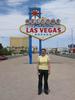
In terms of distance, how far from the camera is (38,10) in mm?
42750

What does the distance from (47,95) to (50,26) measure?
28.8 meters

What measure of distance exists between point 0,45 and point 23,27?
121421 millimetres

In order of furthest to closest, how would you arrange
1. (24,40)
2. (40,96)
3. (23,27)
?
1. (24,40)
2. (23,27)
3. (40,96)

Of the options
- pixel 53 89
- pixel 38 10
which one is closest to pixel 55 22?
pixel 38 10

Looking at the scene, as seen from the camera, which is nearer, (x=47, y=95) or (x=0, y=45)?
(x=47, y=95)

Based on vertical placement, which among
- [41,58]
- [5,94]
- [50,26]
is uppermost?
[50,26]

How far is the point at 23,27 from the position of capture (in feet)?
132

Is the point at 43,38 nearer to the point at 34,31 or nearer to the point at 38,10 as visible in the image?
the point at 34,31

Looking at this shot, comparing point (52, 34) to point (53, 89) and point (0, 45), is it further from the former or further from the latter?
point (0, 45)

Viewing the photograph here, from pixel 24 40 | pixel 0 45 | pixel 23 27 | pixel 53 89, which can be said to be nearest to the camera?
pixel 53 89

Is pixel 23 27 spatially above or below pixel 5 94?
above

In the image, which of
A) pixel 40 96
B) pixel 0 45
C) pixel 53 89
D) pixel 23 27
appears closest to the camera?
pixel 40 96

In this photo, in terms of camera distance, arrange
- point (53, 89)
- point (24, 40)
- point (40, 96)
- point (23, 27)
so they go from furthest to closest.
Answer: point (24, 40)
point (23, 27)
point (53, 89)
point (40, 96)

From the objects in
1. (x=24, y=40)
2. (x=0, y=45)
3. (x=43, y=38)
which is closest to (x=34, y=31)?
(x=43, y=38)
